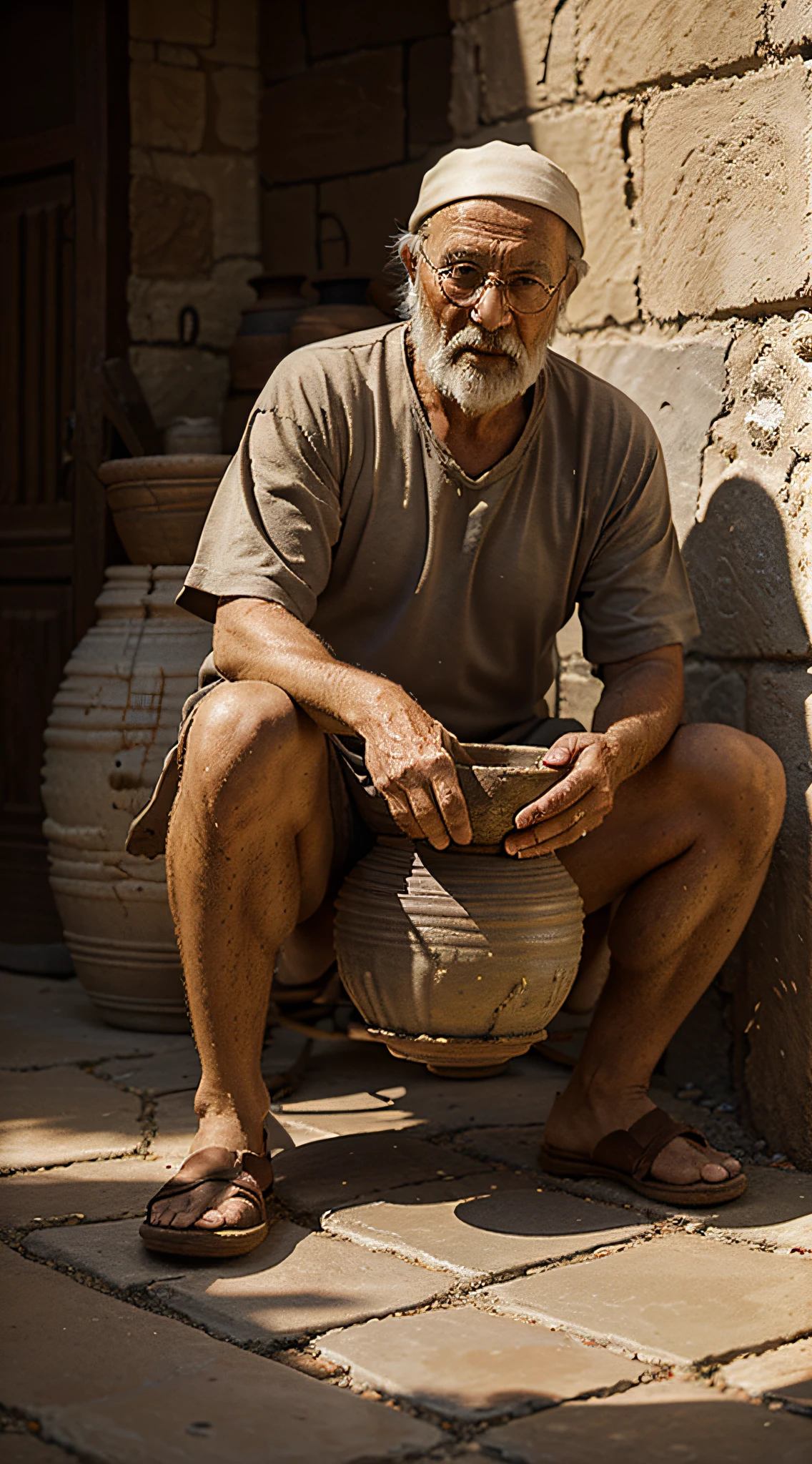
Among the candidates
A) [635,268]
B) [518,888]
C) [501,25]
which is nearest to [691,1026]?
[518,888]

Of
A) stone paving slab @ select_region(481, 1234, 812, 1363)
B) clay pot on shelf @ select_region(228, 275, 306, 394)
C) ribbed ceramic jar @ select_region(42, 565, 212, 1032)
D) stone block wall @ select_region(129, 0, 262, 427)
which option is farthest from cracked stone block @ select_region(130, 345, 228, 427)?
stone paving slab @ select_region(481, 1234, 812, 1363)

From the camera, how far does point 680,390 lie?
3.26m

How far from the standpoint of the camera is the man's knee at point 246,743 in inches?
94.3

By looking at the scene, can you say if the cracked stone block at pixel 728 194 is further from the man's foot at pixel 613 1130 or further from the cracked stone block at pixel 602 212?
the man's foot at pixel 613 1130

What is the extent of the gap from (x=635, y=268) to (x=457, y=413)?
81 cm

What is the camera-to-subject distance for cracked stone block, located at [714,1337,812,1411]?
1.92 metres

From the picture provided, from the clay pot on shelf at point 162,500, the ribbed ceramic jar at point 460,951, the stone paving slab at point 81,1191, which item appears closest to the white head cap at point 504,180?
the ribbed ceramic jar at point 460,951

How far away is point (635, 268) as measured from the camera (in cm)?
338

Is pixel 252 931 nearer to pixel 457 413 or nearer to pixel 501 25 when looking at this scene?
pixel 457 413

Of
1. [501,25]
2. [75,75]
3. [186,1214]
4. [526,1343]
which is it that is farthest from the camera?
[75,75]

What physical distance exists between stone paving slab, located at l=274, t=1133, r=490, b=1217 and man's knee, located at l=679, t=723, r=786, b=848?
0.81 m

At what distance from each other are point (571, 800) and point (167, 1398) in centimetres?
109

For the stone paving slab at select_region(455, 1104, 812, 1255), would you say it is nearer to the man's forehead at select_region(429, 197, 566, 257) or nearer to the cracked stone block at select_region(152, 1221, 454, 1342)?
the cracked stone block at select_region(152, 1221, 454, 1342)

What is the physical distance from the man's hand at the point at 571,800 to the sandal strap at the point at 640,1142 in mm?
597
